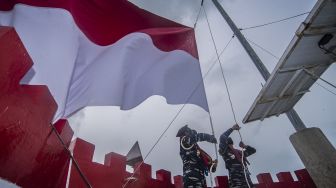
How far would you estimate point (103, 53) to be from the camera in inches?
179

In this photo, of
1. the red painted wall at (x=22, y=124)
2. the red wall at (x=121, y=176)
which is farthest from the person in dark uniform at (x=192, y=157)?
the red painted wall at (x=22, y=124)

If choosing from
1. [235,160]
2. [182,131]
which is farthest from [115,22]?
[235,160]

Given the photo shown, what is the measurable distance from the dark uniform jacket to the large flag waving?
2.98 ft

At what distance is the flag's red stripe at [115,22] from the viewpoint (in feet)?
14.0

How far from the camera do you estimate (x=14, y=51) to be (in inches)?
92.9

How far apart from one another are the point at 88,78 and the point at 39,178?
174 cm

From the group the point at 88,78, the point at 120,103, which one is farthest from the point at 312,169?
the point at 88,78

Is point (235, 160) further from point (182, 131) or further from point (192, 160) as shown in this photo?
point (182, 131)

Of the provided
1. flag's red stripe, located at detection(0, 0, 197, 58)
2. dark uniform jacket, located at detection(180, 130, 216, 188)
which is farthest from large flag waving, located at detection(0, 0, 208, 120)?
dark uniform jacket, located at detection(180, 130, 216, 188)

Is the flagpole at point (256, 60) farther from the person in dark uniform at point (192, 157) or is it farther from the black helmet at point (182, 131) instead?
the black helmet at point (182, 131)

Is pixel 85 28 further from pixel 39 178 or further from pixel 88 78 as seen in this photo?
pixel 39 178

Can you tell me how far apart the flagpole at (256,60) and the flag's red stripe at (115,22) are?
1.36 m

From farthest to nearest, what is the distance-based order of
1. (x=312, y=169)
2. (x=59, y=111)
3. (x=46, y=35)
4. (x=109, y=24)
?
1. (x=109, y=24)
2. (x=312, y=169)
3. (x=46, y=35)
4. (x=59, y=111)

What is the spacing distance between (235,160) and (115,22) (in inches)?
167
